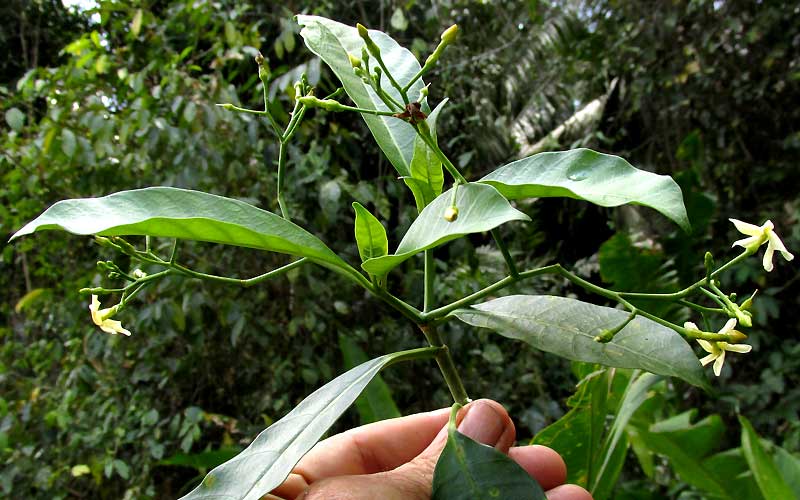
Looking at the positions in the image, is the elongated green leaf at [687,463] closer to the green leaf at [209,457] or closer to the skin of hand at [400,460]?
the skin of hand at [400,460]

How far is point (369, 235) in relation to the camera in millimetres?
575

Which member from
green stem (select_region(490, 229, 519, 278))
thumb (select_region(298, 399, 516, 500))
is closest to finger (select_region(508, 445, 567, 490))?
thumb (select_region(298, 399, 516, 500))

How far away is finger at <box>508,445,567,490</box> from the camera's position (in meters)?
0.80

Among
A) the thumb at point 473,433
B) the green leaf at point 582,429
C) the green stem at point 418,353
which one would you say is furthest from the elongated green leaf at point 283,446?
the green leaf at point 582,429

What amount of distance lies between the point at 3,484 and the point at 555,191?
1867 millimetres

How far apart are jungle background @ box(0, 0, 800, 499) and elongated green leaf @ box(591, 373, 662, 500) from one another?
0.33 metres

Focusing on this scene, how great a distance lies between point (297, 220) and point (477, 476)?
1.46 meters

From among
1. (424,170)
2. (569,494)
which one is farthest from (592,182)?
(569,494)

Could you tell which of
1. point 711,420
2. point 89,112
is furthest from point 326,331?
point 711,420

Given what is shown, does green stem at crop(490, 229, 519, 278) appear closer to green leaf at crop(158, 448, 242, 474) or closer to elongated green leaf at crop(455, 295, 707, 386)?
elongated green leaf at crop(455, 295, 707, 386)

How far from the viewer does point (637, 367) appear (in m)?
0.53

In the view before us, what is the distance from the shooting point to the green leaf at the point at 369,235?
0.56m

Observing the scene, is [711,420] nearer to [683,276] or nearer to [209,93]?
[683,276]

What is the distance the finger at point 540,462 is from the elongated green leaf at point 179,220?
0.41m
